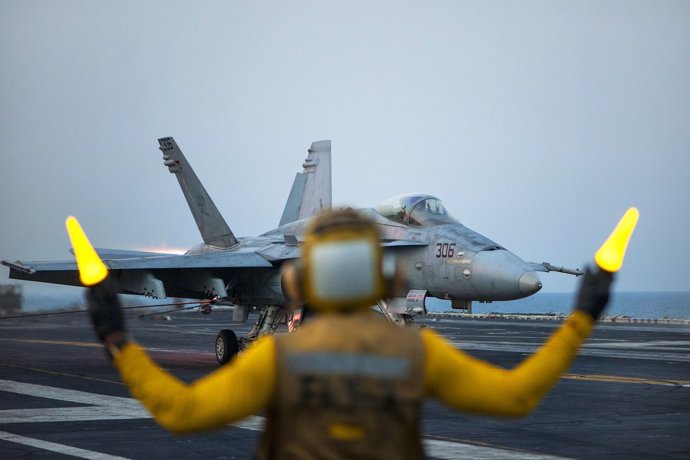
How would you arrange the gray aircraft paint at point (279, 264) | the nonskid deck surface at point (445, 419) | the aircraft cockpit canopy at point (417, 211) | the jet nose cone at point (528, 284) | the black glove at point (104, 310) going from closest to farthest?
1. the black glove at point (104, 310)
2. the nonskid deck surface at point (445, 419)
3. the jet nose cone at point (528, 284)
4. the gray aircraft paint at point (279, 264)
5. the aircraft cockpit canopy at point (417, 211)

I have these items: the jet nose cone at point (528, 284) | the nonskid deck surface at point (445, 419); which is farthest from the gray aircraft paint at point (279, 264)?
the nonskid deck surface at point (445, 419)

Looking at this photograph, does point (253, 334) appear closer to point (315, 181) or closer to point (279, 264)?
point (279, 264)

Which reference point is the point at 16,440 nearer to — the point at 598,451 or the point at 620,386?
the point at 598,451

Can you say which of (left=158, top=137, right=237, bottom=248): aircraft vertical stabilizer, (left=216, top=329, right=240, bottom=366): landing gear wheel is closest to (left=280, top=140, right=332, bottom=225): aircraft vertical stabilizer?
(left=158, top=137, right=237, bottom=248): aircraft vertical stabilizer

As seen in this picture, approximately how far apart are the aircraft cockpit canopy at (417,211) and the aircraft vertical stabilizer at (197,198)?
5.28 metres

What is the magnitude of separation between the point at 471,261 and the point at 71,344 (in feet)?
53.6

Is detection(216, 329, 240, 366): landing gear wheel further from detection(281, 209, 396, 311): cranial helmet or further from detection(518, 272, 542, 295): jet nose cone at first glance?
detection(281, 209, 396, 311): cranial helmet

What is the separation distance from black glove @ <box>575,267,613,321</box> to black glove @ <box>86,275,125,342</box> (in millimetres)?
1410

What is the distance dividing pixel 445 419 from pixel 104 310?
34.2ft

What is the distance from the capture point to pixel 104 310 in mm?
3168

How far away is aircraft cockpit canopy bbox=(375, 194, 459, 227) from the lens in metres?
19.5

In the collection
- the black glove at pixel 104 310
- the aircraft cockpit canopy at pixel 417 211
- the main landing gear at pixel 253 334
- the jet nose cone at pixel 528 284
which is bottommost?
the main landing gear at pixel 253 334

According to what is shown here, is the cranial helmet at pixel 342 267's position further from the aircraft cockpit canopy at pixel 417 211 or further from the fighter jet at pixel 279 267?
the aircraft cockpit canopy at pixel 417 211

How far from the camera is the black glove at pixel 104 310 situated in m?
3.17
